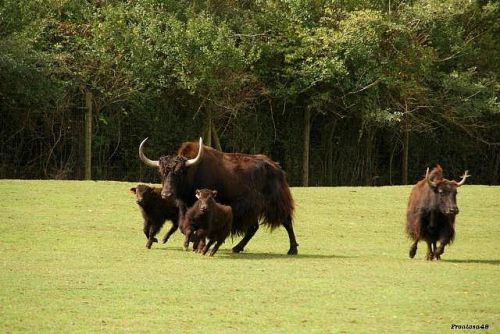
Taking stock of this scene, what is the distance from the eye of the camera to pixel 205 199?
15.8m

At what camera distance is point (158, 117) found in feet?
105

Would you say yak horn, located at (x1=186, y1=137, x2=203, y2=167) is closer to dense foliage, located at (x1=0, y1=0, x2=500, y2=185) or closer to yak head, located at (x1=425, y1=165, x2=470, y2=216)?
yak head, located at (x1=425, y1=165, x2=470, y2=216)

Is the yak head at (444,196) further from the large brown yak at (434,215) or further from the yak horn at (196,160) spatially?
the yak horn at (196,160)

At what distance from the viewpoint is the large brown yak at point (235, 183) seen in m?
16.4

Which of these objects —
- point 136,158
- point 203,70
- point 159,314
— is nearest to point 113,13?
point 203,70

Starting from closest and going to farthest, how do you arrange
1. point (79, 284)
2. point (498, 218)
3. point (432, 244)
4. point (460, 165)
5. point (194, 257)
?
point (79, 284) < point (194, 257) < point (432, 244) < point (498, 218) < point (460, 165)

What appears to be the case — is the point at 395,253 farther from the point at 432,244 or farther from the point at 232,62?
the point at 232,62

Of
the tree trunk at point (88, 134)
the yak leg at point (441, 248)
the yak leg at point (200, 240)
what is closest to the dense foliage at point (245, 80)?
the tree trunk at point (88, 134)

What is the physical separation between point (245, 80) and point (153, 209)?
14.7m

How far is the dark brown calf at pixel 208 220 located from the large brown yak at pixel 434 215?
2.79 m

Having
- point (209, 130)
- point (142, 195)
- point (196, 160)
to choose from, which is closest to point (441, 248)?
point (196, 160)

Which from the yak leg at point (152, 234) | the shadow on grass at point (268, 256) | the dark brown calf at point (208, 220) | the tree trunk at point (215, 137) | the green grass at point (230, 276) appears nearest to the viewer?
the green grass at point (230, 276)

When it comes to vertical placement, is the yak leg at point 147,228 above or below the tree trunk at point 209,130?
below

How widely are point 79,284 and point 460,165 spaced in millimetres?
30223
